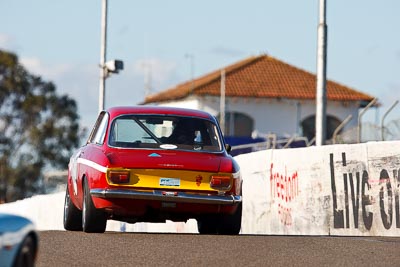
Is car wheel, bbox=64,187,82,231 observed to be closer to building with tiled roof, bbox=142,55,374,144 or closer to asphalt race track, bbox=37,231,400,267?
asphalt race track, bbox=37,231,400,267

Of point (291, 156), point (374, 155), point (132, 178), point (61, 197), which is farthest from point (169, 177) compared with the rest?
point (61, 197)

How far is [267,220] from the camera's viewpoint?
74.8 feet

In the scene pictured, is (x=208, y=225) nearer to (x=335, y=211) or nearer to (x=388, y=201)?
(x=388, y=201)

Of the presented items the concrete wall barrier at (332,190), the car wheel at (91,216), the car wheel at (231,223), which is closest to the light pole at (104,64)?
the concrete wall barrier at (332,190)

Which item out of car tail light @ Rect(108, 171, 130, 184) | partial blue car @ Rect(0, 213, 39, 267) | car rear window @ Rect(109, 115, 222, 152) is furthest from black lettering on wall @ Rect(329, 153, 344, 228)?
partial blue car @ Rect(0, 213, 39, 267)

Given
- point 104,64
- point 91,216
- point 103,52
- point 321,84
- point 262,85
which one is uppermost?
point 262,85

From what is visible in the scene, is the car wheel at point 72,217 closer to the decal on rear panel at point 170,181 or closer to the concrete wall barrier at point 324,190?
the decal on rear panel at point 170,181

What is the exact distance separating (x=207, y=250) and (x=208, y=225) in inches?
145

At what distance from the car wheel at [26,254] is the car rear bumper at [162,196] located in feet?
22.4

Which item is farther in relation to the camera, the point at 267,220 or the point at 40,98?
the point at 40,98

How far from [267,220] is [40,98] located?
47.5 meters

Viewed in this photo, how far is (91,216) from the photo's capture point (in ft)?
51.9

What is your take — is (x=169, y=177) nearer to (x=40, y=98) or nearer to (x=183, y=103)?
(x=40, y=98)

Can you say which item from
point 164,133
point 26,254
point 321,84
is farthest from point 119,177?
point 321,84
